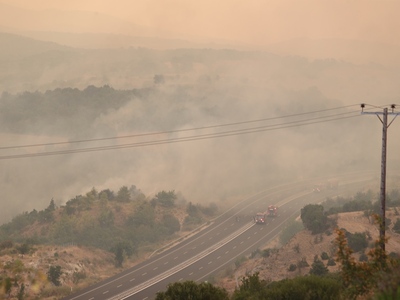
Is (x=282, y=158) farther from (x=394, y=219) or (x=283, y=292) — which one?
(x=283, y=292)

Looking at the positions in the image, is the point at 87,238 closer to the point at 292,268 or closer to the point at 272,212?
the point at 272,212

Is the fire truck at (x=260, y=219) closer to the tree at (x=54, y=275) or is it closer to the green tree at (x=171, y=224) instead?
the green tree at (x=171, y=224)

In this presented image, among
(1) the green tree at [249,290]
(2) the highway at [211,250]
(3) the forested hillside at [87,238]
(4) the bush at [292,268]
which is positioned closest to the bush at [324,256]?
(4) the bush at [292,268]

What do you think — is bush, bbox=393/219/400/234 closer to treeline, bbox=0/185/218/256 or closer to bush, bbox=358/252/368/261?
bush, bbox=358/252/368/261

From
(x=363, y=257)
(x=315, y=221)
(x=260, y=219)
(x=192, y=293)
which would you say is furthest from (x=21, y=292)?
(x=260, y=219)

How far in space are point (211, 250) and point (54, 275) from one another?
100ft

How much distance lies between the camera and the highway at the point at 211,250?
2633 inches

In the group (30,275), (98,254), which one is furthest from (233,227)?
(30,275)

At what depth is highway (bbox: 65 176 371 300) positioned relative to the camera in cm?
6687

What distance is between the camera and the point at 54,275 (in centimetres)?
6569

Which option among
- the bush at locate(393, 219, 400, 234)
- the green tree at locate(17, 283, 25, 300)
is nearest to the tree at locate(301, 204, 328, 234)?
the bush at locate(393, 219, 400, 234)

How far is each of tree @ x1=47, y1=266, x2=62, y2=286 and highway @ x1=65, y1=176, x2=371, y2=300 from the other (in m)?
3.64

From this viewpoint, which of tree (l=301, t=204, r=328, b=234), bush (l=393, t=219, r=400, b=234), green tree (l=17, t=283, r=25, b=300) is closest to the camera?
green tree (l=17, t=283, r=25, b=300)

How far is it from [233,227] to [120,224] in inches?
887
